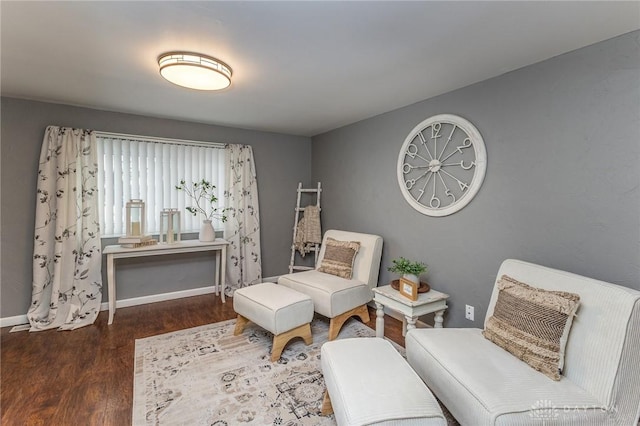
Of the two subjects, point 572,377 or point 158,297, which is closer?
point 572,377

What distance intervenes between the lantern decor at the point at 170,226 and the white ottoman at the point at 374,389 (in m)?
2.63

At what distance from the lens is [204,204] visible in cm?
398

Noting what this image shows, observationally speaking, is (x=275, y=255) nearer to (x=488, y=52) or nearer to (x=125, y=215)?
(x=125, y=215)

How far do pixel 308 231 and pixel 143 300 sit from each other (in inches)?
90.0

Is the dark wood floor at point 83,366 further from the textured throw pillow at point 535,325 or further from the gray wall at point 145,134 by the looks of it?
the textured throw pillow at point 535,325

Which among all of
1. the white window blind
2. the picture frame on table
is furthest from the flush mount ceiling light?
the picture frame on table

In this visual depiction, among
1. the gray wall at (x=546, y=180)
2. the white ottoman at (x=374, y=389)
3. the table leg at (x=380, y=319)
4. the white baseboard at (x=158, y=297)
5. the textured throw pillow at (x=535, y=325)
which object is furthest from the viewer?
the white baseboard at (x=158, y=297)

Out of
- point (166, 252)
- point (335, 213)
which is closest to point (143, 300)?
point (166, 252)

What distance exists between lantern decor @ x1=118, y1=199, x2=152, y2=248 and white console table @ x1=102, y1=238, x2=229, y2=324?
0.31 feet

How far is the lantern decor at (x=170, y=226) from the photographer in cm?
355

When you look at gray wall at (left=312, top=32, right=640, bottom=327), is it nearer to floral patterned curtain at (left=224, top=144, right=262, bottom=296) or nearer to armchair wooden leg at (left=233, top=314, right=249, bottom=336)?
armchair wooden leg at (left=233, top=314, right=249, bottom=336)

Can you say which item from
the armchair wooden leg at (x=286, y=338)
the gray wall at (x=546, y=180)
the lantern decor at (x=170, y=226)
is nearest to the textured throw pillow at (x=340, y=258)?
the gray wall at (x=546, y=180)

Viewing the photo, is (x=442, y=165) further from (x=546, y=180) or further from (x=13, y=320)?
(x=13, y=320)

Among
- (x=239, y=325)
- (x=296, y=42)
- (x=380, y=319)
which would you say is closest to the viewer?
(x=296, y=42)
